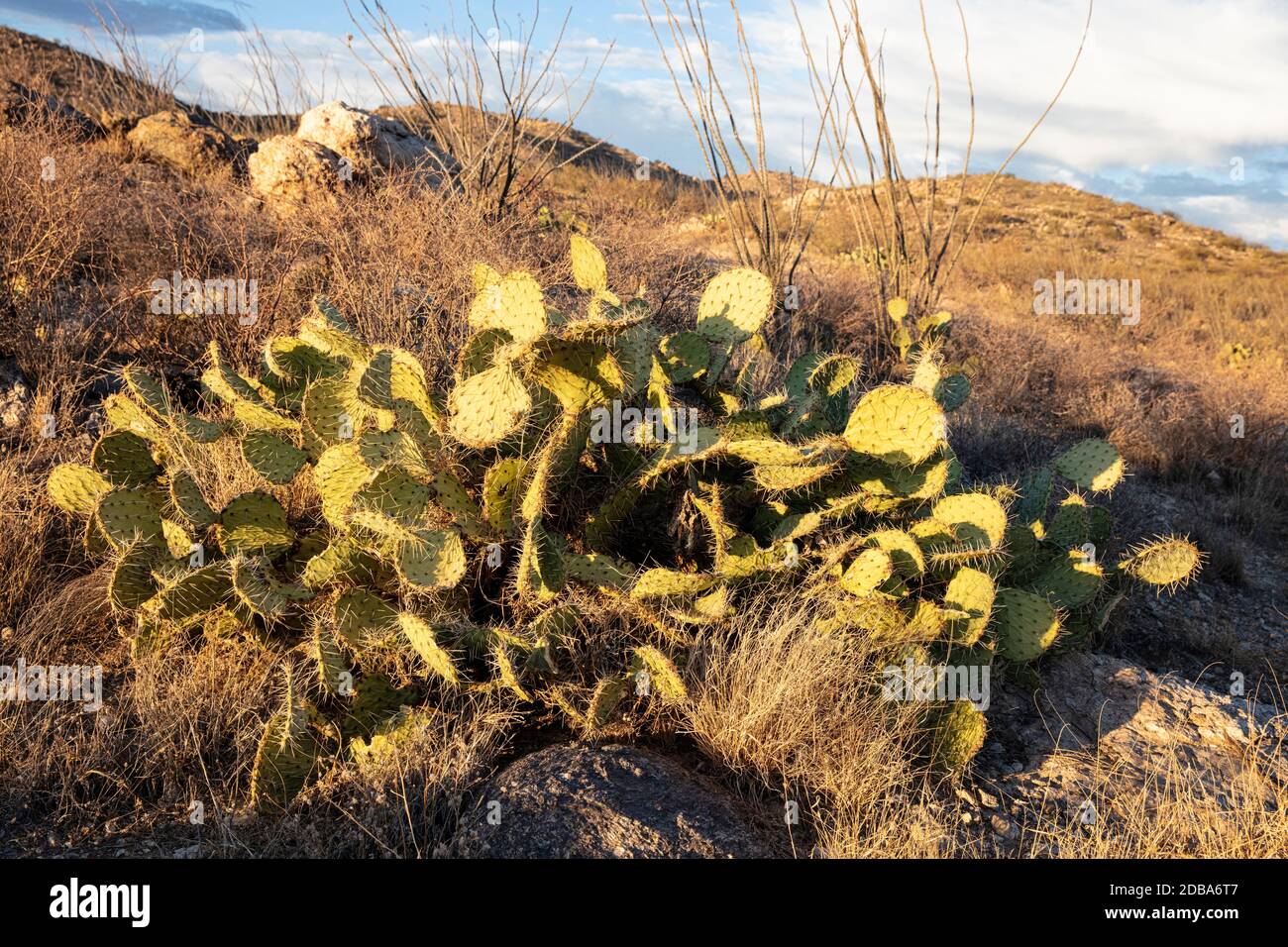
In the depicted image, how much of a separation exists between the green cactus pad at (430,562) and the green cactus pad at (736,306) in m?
1.24

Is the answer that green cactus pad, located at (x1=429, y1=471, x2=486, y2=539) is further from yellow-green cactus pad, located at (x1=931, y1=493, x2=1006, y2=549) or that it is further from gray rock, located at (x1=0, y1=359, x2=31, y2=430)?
gray rock, located at (x1=0, y1=359, x2=31, y2=430)

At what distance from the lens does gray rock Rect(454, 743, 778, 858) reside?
2193 millimetres

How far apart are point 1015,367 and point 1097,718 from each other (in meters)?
4.93

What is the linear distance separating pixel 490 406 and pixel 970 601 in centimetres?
166

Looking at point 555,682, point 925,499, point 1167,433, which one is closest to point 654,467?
point 555,682

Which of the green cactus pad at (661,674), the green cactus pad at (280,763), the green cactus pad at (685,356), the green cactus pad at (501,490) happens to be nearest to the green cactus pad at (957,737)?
the green cactus pad at (661,674)

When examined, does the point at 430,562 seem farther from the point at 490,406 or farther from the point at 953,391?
the point at 953,391

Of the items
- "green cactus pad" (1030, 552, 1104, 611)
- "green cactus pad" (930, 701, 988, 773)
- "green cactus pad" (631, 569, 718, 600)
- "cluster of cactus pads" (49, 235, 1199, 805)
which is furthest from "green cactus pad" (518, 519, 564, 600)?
"green cactus pad" (1030, 552, 1104, 611)

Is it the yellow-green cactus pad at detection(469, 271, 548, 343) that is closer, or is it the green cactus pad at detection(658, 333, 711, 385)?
the yellow-green cactus pad at detection(469, 271, 548, 343)

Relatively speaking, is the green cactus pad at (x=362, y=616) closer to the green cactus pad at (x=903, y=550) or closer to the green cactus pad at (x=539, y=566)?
the green cactus pad at (x=539, y=566)

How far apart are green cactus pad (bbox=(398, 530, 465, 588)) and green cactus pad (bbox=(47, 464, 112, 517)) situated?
1364mm

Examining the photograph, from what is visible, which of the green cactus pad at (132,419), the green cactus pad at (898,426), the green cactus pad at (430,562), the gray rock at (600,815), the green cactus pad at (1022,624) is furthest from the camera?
the green cactus pad at (132,419)

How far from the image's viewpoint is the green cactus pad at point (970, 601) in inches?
112

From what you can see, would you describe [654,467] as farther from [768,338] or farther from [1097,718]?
[768,338]
